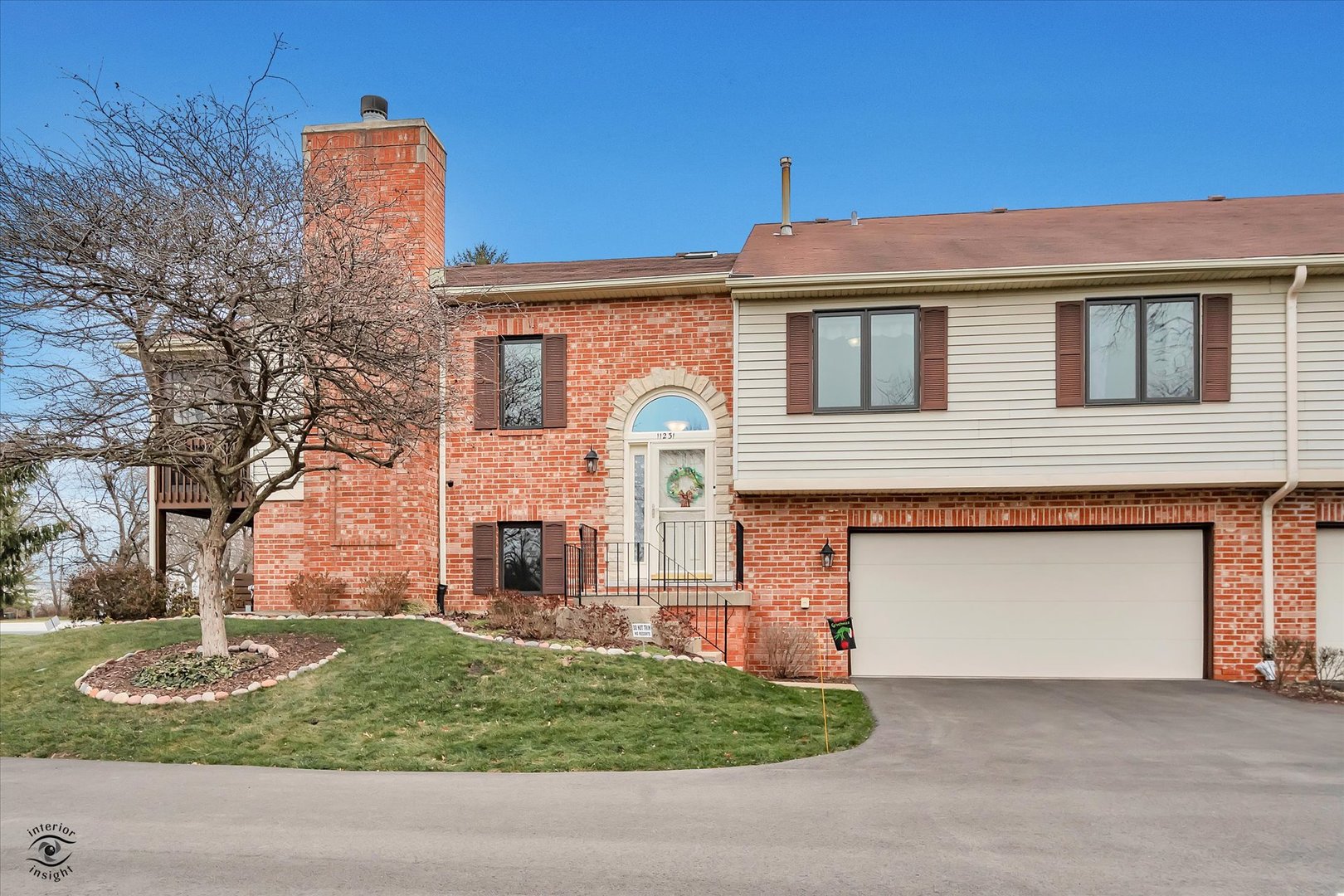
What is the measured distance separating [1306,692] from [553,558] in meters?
9.60

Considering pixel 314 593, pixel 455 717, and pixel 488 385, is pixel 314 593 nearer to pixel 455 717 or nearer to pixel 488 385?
pixel 488 385

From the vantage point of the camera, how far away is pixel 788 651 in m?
12.4

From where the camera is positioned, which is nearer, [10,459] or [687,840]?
[687,840]

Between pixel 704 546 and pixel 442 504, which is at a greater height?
pixel 442 504

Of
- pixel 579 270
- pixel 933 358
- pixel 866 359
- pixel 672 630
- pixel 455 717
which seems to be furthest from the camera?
pixel 579 270

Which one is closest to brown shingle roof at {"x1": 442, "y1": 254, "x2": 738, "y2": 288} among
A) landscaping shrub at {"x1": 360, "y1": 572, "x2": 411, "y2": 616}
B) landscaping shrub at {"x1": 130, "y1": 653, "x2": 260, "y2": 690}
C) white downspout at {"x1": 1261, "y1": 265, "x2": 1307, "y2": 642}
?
landscaping shrub at {"x1": 360, "y1": 572, "x2": 411, "y2": 616}

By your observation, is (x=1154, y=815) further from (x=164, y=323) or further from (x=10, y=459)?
(x=10, y=459)

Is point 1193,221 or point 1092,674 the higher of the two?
point 1193,221

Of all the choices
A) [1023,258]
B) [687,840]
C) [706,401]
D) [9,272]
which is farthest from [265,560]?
[1023,258]

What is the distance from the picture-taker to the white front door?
13453 mm

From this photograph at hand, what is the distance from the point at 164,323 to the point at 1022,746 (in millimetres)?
9246

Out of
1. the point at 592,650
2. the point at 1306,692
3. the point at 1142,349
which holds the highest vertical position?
the point at 1142,349

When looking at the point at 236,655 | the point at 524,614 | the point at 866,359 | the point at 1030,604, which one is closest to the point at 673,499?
the point at 524,614

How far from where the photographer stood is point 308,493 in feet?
46.6
